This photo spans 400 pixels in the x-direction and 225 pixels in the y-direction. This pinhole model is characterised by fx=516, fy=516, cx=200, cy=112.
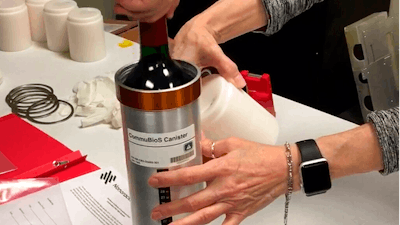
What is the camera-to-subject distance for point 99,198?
999 mm

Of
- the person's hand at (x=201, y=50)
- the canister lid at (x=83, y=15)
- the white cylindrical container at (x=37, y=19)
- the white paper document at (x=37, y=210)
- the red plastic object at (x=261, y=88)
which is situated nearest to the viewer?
the white paper document at (x=37, y=210)

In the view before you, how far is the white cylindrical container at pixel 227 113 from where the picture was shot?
2.97ft

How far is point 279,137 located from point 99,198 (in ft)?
1.42

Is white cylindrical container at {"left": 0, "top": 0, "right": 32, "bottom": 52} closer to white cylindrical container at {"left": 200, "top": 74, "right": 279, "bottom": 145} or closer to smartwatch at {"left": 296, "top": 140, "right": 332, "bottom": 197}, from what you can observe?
white cylindrical container at {"left": 200, "top": 74, "right": 279, "bottom": 145}

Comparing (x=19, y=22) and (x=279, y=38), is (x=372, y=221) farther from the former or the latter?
(x=279, y=38)

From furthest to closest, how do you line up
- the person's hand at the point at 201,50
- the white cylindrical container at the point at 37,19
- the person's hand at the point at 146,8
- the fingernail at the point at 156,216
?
the white cylindrical container at the point at 37,19 → the person's hand at the point at 201,50 → the fingernail at the point at 156,216 → the person's hand at the point at 146,8

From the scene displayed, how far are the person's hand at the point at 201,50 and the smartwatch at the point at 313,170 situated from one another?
0.76 feet

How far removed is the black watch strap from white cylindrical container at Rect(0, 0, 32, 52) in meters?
1.15

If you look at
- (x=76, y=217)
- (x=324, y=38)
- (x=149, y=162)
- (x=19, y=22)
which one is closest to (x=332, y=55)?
(x=324, y=38)

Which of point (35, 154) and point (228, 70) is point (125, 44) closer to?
point (35, 154)

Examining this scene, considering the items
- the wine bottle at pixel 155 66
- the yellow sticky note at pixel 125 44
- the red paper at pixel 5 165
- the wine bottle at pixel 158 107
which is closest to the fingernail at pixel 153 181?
the wine bottle at pixel 158 107

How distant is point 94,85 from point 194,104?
78 cm

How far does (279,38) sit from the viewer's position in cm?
266

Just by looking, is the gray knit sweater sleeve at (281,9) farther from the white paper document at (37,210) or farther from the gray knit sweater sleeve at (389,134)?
the white paper document at (37,210)
